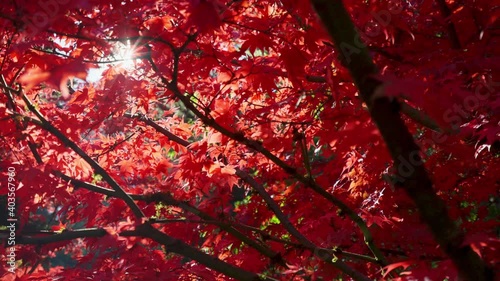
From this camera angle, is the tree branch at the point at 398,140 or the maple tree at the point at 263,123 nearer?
the tree branch at the point at 398,140

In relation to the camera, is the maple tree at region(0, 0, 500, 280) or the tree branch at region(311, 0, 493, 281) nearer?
the tree branch at region(311, 0, 493, 281)

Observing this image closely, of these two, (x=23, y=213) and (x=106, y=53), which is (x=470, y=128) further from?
(x=23, y=213)

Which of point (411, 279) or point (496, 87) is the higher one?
point (496, 87)

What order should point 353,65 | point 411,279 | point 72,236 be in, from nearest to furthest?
1. point 353,65
2. point 411,279
3. point 72,236

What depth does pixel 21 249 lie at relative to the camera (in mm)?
4289

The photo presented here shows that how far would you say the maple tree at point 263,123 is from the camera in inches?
85.0

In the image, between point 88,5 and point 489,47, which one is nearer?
point 88,5

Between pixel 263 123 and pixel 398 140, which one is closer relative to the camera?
pixel 398 140

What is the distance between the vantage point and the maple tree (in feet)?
7.08

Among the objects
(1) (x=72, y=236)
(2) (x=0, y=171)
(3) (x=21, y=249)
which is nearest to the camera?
(1) (x=72, y=236)

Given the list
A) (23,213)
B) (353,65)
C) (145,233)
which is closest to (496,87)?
(353,65)

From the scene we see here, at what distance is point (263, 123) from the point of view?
3266 mm

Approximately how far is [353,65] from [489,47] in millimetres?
1680

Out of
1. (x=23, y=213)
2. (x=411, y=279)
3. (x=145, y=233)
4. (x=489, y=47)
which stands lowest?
(x=411, y=279)
